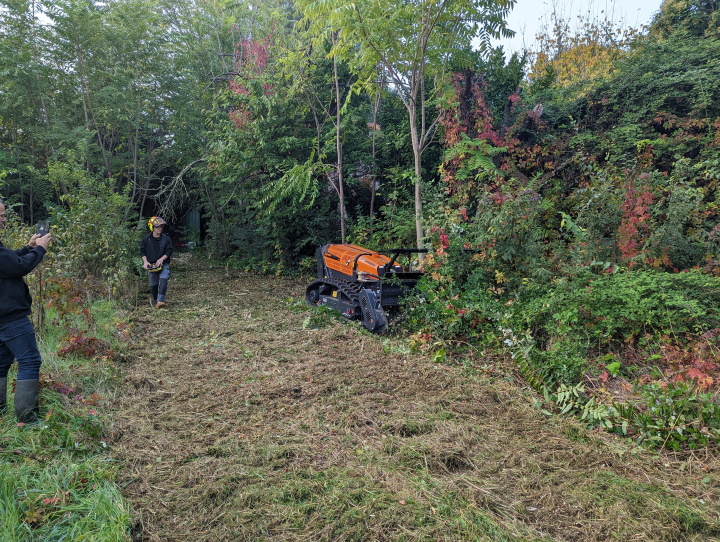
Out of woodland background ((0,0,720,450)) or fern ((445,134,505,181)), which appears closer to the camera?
woodland background ((0,0,720,450))

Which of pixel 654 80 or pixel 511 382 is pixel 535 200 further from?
pixel 654 80

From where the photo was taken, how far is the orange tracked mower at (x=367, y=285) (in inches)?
238

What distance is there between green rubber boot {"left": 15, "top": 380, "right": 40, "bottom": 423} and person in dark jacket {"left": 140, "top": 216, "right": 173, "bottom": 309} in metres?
4.28

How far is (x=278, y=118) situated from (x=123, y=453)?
343 inches

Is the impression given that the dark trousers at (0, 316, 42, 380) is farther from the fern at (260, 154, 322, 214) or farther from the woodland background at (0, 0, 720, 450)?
the fern at (260, 154, 322, 214)

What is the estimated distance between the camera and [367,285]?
627 centimetres

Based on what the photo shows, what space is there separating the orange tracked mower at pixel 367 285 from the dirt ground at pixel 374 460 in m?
1.05

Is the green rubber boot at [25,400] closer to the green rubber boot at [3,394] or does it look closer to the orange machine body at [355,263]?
the green rubber boot at [3,394]

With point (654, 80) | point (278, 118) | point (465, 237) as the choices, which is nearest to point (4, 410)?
point (465, 237)

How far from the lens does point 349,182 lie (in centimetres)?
1093

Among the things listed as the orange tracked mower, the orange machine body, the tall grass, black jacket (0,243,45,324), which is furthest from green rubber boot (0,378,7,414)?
the orange machine body

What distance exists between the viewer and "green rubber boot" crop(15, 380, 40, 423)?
11.2 feet

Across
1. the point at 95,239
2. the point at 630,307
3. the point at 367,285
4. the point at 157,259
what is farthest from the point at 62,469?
the point at 95,239

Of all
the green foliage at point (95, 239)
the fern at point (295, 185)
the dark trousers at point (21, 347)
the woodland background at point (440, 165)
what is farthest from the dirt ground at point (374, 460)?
the fern at point (295, 185)
